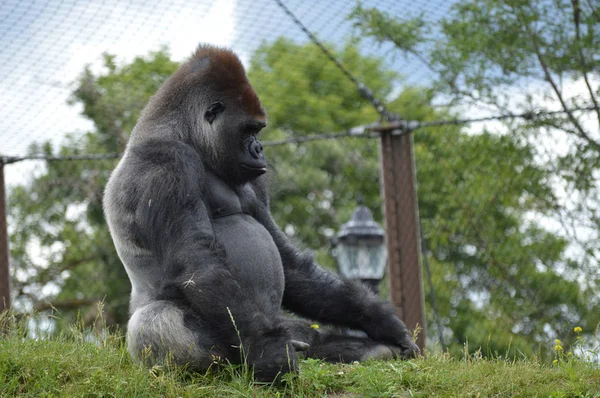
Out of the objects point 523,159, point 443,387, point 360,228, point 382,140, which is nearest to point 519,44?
point 523,159

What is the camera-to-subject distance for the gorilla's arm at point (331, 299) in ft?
14.4

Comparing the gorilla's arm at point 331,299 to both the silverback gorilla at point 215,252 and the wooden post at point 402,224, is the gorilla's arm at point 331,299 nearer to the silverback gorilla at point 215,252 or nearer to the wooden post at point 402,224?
the silverback gorilla at point 215,252

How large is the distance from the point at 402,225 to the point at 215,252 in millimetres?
3270

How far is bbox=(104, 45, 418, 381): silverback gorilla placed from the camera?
11.6 ft

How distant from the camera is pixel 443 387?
3.53m

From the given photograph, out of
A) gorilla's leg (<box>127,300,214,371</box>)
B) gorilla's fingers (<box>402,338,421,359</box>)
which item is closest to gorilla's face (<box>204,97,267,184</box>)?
gorilla's leg (<box>127,300,214,371</box>)

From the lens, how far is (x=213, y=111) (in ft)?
13.6

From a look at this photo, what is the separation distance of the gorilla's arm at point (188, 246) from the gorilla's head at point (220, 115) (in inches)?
8.9

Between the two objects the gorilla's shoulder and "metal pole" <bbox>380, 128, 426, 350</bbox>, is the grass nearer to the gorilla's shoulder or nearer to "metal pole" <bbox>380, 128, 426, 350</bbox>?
the gorilla's shoulder

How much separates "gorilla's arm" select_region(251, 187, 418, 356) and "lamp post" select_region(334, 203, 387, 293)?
352cm

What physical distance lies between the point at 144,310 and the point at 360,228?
4.71 meters

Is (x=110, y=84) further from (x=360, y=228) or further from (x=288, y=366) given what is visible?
(x=288, y=366)

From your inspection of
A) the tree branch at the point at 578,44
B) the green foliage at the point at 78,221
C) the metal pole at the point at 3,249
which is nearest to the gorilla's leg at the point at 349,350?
the metal pole at the point at 3,249

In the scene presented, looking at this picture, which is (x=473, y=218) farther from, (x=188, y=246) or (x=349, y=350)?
(x=188, y=246)
